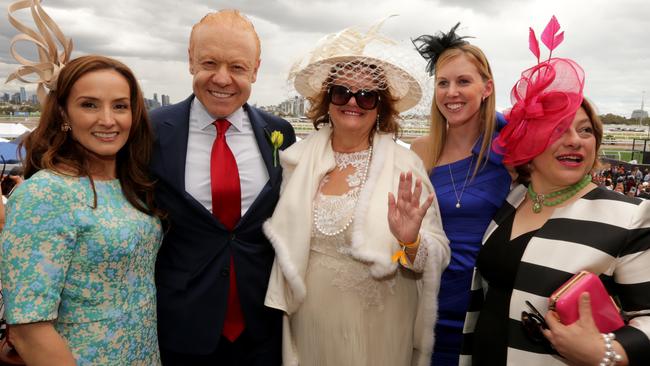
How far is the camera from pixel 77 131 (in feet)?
6.25

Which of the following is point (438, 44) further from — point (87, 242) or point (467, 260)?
point (87, 242)

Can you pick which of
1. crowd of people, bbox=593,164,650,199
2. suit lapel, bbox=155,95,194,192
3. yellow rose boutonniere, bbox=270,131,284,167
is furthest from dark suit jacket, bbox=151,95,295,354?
crowd of people, bbox=593,164,650,199

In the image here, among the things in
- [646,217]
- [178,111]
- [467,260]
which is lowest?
[467,260]

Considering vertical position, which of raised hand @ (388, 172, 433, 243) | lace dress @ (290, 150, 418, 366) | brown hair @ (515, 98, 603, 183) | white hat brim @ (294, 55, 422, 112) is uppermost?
white hat brim @ (294, 55, 422, 112)

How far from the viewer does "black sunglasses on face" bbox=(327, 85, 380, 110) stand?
97.0 inches

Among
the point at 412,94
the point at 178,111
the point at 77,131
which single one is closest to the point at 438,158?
the point at 412,94

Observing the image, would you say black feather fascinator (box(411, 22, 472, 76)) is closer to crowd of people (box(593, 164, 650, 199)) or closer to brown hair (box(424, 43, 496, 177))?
brown hair (box(424, 43, 496, 177))

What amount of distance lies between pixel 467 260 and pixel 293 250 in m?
1.07

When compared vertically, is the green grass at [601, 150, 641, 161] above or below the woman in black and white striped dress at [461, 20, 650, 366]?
above

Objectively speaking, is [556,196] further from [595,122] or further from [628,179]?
[628,179]

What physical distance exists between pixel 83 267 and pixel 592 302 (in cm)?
200

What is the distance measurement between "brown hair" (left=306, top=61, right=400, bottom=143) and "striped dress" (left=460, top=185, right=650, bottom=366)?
1153 millimetres

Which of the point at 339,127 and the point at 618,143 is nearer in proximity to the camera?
the point at 339,127

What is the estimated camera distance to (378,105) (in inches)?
102
